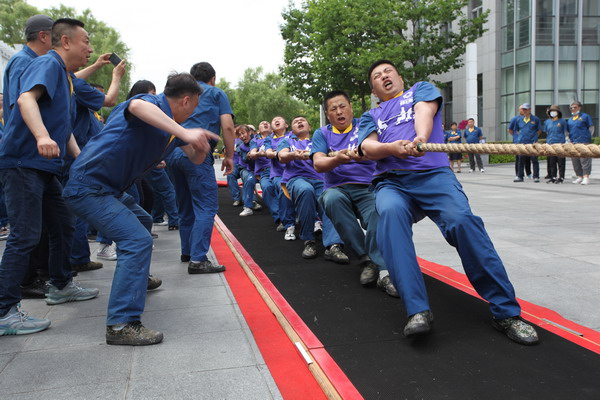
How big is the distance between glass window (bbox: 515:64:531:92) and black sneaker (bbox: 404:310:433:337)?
82.7 ft

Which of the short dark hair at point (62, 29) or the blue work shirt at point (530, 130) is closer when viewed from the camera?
the short dark hair at point (62, 29)

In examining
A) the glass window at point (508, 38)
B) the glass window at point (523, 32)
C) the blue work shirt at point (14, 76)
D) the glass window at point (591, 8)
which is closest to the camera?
the blue work shirt at point (14, 76)

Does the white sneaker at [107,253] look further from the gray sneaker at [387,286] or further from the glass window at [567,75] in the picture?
the glass window at [567,75]

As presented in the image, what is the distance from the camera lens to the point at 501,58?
1056 inches

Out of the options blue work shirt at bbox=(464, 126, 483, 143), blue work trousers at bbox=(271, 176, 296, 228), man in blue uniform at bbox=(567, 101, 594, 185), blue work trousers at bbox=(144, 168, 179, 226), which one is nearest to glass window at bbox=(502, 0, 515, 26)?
blue work shirt at bbox=(464, 126, 483, 143)

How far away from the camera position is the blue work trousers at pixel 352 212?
4.33 metres

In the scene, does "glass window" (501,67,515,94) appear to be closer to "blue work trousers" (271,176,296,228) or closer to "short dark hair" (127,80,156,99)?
"blue work trousers" (271,176,296,228)

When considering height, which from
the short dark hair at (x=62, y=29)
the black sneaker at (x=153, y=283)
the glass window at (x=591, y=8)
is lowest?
the black sneaker at (x=153, y=283)

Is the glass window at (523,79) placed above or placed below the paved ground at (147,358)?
above

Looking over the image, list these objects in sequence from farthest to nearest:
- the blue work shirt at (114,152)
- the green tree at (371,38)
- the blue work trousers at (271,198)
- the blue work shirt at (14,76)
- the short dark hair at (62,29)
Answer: the green tree at (371,38) < the blue work trousers at (271,198) < the short dark hair at (62,29) < the blue work shirt at (14,76) < the blue work shirt at (114,152)

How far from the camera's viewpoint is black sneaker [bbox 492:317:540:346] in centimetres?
278

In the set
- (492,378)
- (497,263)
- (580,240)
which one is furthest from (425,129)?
(580,240)

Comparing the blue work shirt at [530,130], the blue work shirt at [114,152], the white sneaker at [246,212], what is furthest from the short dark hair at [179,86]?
the blue work shirt at [530,130]

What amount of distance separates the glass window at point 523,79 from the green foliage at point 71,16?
25721 mm
